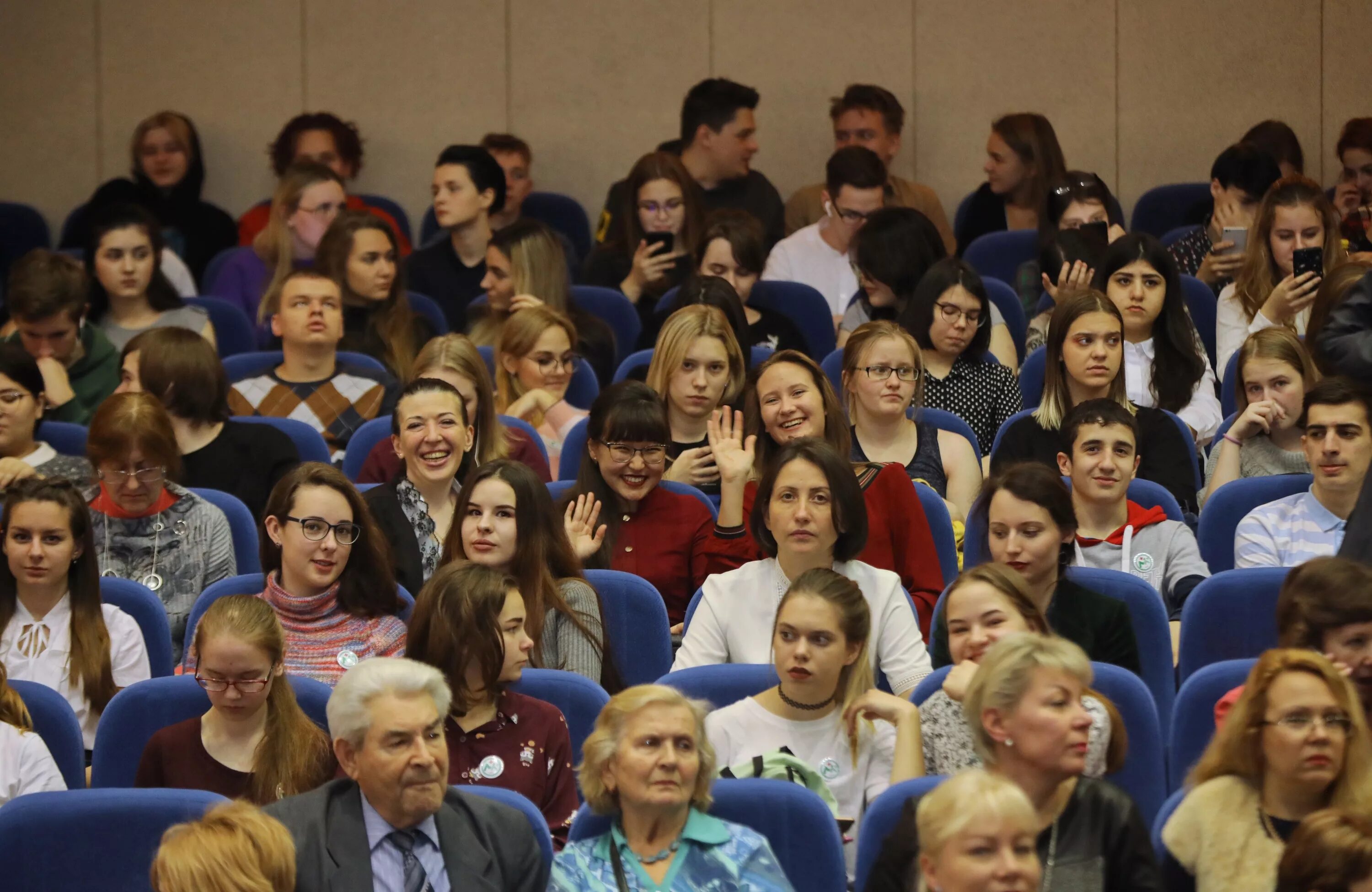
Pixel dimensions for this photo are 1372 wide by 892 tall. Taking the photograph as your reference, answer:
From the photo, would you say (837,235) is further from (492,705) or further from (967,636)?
(492,705)

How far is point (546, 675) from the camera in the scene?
333cm

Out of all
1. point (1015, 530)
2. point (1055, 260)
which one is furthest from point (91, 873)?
point (1055, 260)

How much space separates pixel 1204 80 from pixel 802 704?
5198 millimetres

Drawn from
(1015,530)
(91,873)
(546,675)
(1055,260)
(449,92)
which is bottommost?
(91,873)

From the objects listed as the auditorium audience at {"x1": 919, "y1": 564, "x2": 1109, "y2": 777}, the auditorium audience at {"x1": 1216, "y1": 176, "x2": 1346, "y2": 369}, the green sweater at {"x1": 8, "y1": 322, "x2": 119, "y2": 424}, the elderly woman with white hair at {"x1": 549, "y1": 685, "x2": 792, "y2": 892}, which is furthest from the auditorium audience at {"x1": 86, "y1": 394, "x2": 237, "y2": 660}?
the auditorium audience at {"x1": 1216, "y1": 176, "x2": 1346, "y2": 369}

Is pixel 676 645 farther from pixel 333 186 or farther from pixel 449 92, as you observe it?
pixel 449 92

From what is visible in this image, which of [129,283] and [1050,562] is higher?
[129,283]

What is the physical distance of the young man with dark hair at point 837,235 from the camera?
21.2 ft

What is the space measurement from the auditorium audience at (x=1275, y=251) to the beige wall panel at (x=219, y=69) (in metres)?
4.24

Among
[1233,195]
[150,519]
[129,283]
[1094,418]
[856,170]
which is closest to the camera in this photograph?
[1094,418]

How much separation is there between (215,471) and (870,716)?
2318mm

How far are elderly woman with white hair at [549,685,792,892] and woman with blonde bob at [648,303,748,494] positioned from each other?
6.44 feet

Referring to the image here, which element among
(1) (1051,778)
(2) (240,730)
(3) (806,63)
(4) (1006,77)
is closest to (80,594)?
(2) (240,730)

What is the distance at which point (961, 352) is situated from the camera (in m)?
5.27
